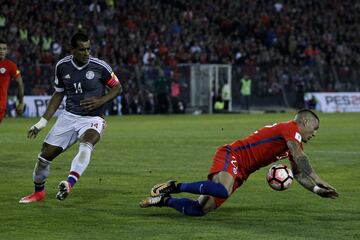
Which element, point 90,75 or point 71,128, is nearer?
point 71,128

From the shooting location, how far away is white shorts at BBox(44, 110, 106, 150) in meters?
12.1

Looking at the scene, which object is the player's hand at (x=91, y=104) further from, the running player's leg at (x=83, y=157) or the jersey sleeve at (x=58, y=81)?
the jersey sleeve at (x=58, y=81)

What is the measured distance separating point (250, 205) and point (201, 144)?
36.4 ft

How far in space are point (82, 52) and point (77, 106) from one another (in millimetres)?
756

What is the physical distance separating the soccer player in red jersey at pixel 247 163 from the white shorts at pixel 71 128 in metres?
1.63

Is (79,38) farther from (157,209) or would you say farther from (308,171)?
(308,171)

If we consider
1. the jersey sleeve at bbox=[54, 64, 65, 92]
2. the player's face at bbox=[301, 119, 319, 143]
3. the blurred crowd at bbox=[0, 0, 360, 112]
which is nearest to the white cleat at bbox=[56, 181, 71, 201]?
the jersey sleeve at bbox=[54, 64, 65, 92]

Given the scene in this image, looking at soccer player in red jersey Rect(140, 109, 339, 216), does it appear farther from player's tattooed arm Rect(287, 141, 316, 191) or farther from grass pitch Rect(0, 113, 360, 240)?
grass pitch Rect(0, 113, 360, 240)

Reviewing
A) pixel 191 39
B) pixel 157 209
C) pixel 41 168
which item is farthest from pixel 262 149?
pixel 191 39

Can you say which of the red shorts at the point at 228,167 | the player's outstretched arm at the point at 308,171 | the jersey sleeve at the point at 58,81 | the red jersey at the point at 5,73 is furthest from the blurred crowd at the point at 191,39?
the player's outstretched arm at the point at 308,171

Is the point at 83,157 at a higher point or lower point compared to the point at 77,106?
lower

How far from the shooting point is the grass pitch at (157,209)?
9.88 metres

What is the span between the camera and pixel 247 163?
10.7 meters

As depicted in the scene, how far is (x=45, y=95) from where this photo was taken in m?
38.9
